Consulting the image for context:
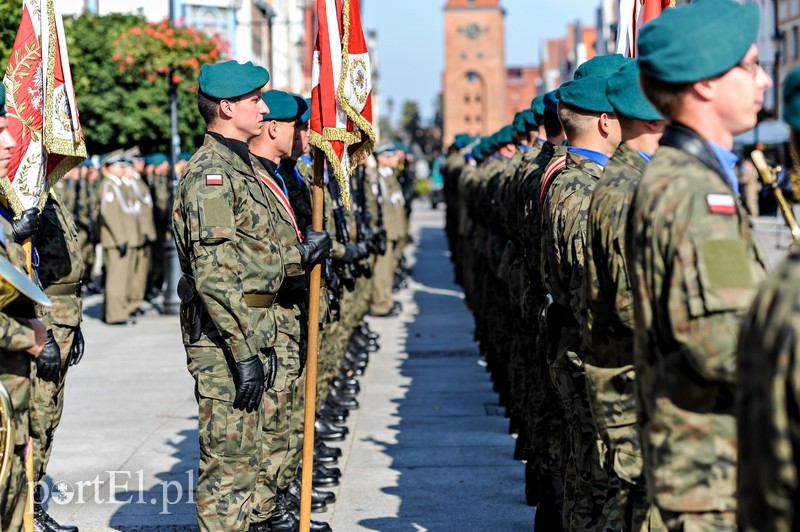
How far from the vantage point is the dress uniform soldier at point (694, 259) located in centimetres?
290

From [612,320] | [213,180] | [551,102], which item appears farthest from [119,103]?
[612,320]

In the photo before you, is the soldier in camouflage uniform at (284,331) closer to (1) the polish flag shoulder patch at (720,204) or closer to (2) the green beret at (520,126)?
(1) the polish flag shoulder patch at (720,204)

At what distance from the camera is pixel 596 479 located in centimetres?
475

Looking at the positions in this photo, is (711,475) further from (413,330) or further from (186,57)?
(186,57)

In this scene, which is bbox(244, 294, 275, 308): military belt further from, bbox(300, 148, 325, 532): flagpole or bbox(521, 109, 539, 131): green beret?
bbox(521, 109, 539, 131): green beret

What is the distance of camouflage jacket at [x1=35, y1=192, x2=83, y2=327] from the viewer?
6582 mm

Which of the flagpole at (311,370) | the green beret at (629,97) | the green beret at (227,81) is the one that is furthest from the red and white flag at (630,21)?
the green beret at (629,97)

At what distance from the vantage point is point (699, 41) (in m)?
3.05

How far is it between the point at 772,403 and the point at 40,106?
16.1ft

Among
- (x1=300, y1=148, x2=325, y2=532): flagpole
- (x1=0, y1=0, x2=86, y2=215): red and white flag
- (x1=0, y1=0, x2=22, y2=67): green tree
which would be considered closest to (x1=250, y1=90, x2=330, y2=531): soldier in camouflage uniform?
(x1=300, y1=148, x2=325, y2=532): flagpole

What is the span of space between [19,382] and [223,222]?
1.45 metres

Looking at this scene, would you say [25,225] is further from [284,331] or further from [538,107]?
[538,107]

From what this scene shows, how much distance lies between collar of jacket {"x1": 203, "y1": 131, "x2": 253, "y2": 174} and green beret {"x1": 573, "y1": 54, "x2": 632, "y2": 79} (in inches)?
61.4

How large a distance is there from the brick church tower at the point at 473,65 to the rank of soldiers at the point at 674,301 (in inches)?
5295
